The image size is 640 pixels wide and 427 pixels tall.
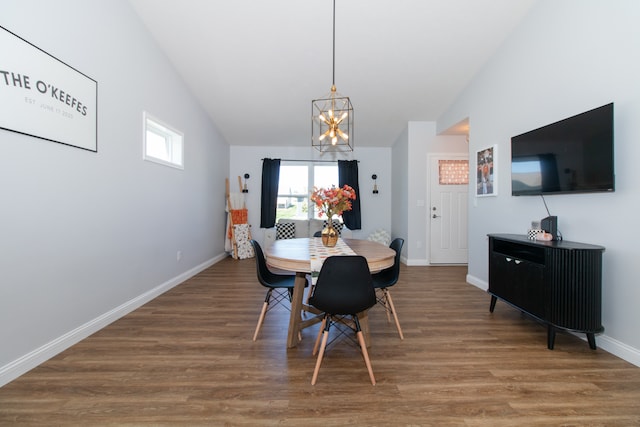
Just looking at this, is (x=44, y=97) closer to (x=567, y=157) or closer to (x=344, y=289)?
(x=344, y=289)

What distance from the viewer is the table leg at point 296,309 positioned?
2.06m

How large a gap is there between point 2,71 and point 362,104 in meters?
3.95

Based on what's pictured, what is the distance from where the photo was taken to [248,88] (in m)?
4.15

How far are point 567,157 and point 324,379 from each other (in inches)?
100

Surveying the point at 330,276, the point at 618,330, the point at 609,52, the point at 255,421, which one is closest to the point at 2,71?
the point at 330,276

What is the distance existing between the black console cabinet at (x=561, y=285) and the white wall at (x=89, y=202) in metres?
3.62

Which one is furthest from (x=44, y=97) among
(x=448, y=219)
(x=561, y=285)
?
(x=448, y=219)

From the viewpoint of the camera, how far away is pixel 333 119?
264 cm

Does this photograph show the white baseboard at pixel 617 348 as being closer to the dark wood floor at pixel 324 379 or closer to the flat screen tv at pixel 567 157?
the dark wood floor at pixel 324 379

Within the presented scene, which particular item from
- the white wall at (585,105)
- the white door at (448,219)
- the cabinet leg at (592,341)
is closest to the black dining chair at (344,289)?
the cabinet leg at (592,341)

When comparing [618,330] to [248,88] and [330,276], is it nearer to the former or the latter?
[330,276]

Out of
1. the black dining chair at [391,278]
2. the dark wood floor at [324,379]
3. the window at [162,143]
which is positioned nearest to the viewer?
the dark wood floor at [324,379]

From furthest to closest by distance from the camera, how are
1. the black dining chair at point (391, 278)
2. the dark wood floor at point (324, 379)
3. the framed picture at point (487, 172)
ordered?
the framed picture at point (487, 172) < the black dining chair at point (391, 278) < the dark wood floor at point (324, 379)

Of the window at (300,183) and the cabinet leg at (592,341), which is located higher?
the window at (300,183)
